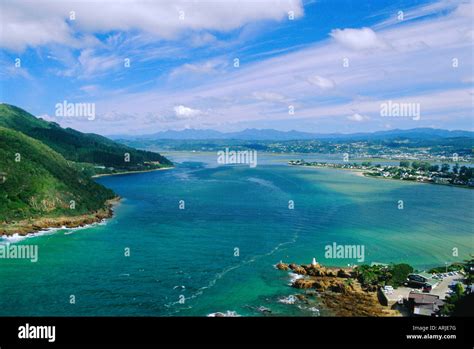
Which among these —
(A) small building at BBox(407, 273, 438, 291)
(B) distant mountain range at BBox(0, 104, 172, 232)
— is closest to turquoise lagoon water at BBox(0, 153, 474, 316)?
(B) distant mountain range at BBox(0, 104, 172, 232)

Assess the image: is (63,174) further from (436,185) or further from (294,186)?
(436,185)

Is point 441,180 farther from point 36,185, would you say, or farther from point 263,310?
point 36,185

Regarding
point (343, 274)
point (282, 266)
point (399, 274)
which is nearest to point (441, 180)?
point (399, 274)

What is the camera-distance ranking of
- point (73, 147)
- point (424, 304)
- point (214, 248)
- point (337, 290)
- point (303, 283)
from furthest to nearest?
point (73, 147), point (214, 248), point (303, 283), point (337, 290), point (424, 304)

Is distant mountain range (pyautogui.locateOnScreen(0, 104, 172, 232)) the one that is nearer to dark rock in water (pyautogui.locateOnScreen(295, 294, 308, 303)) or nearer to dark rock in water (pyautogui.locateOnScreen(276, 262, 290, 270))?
dark rock in water (pyautogui.locateOnScreen(276, 262, 290, 270))

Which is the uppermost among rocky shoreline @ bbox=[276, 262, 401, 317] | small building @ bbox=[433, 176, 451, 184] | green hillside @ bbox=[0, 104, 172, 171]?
green hillside @ bbox=[0, 104, 172, 171]
